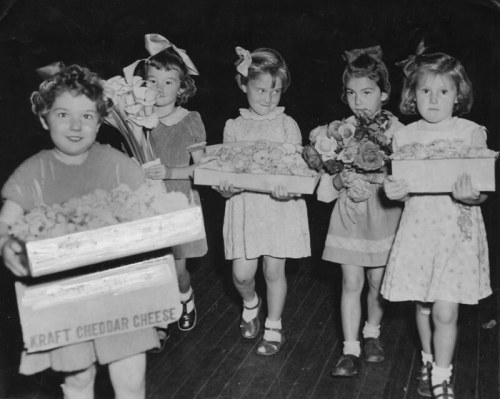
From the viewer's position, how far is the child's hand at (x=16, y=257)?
205 cm

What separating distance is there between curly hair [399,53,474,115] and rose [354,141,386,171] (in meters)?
0.34

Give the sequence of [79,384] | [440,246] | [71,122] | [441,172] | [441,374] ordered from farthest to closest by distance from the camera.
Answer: [441,374] → [440,246] → [441,172] → [79,384] → [71,122]

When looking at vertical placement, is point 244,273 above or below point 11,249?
below

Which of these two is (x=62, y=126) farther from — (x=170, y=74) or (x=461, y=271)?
(x=461, y=271)

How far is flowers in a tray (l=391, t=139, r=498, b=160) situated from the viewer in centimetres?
245

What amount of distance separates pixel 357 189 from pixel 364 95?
1.65ft

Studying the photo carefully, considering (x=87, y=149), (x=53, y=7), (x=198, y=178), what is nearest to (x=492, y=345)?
(x=198, y=178)

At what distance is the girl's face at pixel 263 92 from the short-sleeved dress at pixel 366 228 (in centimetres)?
46

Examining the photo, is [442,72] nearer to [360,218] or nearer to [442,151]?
[442,151]

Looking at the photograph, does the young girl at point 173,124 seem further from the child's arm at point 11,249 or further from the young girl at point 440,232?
the young girl at point 440,232

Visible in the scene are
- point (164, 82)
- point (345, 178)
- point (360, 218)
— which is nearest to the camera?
point (345, 178)

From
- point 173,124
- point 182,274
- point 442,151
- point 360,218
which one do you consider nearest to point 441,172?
point 442,151

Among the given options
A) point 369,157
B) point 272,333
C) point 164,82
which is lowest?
point 272,333

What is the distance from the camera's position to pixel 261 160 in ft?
9.55
